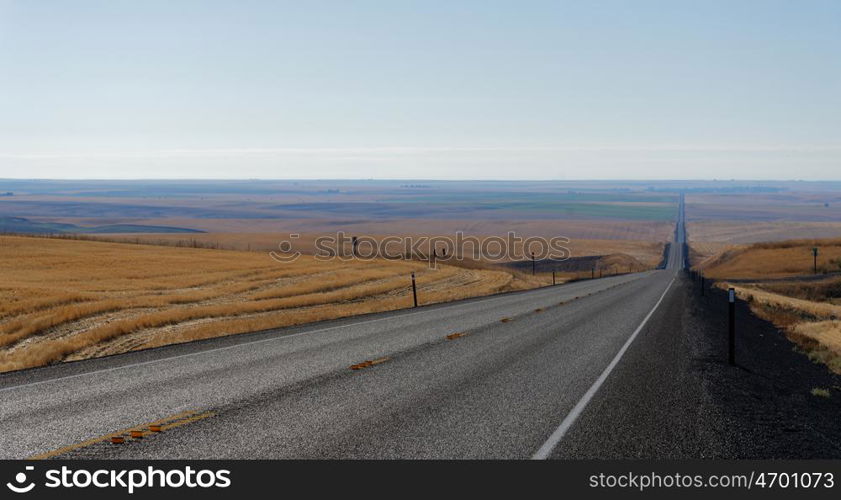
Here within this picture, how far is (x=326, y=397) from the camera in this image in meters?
10.3

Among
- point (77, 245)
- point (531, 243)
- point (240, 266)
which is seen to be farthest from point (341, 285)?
point (531, 243)

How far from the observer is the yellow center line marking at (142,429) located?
761 centimetres

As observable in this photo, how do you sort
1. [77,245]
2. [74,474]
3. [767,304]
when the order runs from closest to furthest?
[74,474] < [767,304] < [77,245]

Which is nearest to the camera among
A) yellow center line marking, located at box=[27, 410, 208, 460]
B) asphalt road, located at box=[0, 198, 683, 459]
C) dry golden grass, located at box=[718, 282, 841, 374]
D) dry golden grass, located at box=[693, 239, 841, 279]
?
yellow center line marking, located at box=[27, 410, 208, 460]

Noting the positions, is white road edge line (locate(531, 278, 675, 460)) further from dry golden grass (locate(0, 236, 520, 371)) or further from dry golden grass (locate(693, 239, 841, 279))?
dry golden grass (locate(693, 239, 841, 279))

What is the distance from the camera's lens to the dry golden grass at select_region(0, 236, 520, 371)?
1905 centimetres

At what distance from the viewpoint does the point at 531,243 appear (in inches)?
5738

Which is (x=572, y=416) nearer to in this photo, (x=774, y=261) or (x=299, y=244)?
(x=774, y=261)

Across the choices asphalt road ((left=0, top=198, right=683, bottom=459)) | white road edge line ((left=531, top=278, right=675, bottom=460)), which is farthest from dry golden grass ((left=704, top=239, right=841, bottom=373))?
asphalt road ((left=0, top=198, right=683, bottom=459))

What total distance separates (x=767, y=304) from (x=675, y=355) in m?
27.4

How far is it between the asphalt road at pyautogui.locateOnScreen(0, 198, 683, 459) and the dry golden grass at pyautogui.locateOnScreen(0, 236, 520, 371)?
3.70m

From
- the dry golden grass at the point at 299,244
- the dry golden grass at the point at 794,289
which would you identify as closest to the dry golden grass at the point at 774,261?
the dry golden grass at the point at 794,289

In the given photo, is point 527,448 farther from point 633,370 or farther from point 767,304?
point 767,304

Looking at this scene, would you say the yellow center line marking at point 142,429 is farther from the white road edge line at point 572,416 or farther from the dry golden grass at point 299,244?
the dry golden grass at point 299,244
